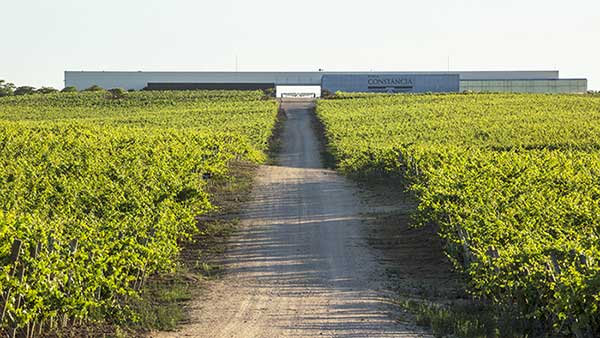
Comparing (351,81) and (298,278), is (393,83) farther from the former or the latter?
(298,278)

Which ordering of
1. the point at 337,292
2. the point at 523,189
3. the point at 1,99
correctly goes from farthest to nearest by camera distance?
1. the point at 1,99
2. the point at 523,189
3. the point at 337,292

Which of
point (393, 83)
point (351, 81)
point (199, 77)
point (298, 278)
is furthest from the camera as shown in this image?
point (199, 77)

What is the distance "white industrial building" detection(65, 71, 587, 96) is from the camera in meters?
130

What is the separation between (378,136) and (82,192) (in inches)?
1418

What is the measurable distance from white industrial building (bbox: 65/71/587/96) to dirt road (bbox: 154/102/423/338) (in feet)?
317

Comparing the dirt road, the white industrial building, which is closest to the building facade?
the white industrial building

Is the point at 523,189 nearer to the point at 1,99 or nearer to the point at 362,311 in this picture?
the point at 362,311

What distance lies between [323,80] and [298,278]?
114 m

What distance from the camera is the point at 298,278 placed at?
766 inches

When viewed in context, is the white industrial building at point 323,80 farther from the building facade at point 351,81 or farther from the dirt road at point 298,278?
the dirt road at point 298,278

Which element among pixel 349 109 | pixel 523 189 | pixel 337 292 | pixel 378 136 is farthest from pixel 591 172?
pixel 349 109

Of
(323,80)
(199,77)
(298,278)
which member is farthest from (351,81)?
(298,278)

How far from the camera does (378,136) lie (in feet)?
183

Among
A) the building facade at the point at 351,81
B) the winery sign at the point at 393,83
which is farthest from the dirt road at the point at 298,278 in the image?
the building facade at the point at 351,81
